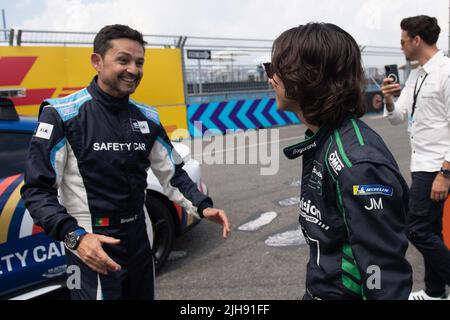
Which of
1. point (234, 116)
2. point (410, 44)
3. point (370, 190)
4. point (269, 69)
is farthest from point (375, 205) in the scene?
point (234, 116)

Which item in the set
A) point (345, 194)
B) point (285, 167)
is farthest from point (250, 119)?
point (345, 194)

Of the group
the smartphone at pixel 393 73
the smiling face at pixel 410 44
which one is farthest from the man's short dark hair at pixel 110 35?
the smiling face at pixel 410 44

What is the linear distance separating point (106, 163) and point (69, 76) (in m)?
7.94

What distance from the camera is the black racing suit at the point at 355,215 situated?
1153mm

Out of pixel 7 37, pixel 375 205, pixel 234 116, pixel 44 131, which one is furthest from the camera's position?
pixel 234 116

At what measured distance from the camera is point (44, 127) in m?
1.84

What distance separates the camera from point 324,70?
129 cm

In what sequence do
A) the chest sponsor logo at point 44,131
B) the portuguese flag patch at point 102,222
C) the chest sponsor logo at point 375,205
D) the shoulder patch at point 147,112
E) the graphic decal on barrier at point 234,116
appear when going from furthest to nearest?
the graphic decal on barrier at point 234,116 → the shoulder patch at point 147,112 → the portuguese flag patch at point 102,222 → the chest sponsor logo at point 44,131 → the chest sponsor logo at point 375,205

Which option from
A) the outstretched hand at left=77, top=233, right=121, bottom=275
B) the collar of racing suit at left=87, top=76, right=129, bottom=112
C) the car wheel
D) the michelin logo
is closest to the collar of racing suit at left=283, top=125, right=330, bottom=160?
the michelin logo

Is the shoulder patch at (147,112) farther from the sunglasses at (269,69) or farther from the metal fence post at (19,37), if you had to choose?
the metal fence post at (19,37)

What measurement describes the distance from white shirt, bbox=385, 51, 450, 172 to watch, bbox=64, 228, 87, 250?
2.19 m

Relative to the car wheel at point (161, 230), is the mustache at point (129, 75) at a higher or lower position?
higher

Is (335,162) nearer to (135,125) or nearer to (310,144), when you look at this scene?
(310,144)

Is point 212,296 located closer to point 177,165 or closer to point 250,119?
point 177,165
